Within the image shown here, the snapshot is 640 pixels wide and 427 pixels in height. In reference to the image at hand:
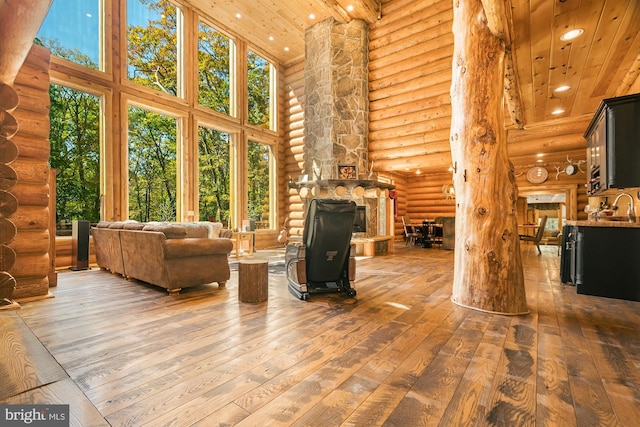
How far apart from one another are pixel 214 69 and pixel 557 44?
27.7ft

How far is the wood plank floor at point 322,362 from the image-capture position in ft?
4.74

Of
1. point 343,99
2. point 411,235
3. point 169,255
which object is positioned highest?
point 343,99

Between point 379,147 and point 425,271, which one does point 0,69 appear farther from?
point 379,147

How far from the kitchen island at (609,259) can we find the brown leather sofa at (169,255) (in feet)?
15.0

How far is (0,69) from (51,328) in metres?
2.31

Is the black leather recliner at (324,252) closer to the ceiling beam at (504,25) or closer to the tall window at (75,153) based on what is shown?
the ceiling beam at (504,25)

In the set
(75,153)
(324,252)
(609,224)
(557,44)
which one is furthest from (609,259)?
(75,153)

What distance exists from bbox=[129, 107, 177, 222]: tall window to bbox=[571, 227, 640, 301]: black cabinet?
8.04m

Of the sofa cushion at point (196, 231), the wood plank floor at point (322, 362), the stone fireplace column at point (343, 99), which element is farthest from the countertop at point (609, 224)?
the sofa cushion at point (196, 231)

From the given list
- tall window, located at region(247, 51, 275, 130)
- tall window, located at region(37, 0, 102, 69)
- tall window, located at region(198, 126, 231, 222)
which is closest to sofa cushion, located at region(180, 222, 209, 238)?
tall window, located at region(198, 126, 231, 222)

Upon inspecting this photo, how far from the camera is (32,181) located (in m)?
3.57

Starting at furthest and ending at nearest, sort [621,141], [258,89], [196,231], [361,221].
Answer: [258,89]
[361,221]
[196,231]
[621,141]

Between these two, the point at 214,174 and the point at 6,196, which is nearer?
the point at 6,196

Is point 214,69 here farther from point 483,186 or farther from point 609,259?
point 609,259
